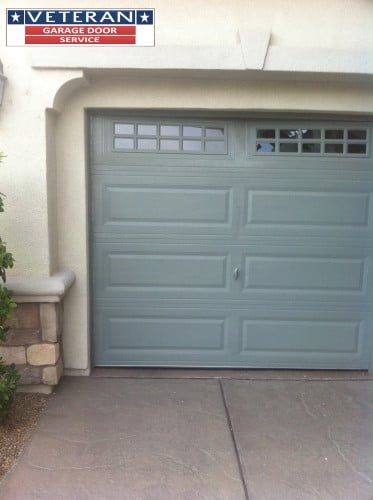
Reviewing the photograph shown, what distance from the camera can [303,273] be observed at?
3.69 meters

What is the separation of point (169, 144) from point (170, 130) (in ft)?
0.41

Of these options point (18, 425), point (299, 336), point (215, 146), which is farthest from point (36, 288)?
point (299, 336)

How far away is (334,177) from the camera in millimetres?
3584

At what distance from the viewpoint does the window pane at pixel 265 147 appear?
11.7ft

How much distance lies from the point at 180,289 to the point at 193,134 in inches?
56.6

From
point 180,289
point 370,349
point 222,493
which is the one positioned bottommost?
point 222,493

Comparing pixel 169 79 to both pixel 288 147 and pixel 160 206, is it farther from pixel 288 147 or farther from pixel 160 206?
pixel 288 147

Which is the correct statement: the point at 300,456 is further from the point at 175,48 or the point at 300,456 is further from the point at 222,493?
the point at 175,48

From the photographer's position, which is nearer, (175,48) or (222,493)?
(222,493)

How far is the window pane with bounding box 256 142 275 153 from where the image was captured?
3562 millimetres

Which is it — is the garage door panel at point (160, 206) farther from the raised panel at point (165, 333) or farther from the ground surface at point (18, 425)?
the ground surface at point (18, 425)

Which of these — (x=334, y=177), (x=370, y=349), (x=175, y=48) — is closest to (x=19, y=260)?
(x=175, y=48)

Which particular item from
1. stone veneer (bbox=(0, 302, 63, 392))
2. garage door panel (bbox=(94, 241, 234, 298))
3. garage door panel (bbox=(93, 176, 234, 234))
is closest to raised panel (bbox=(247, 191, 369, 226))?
garage door panel (bbox=(93, 176, 234, 234))

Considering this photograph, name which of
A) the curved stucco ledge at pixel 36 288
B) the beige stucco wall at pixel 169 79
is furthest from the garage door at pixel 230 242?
the curved stucco ledge at pixel 36 288
